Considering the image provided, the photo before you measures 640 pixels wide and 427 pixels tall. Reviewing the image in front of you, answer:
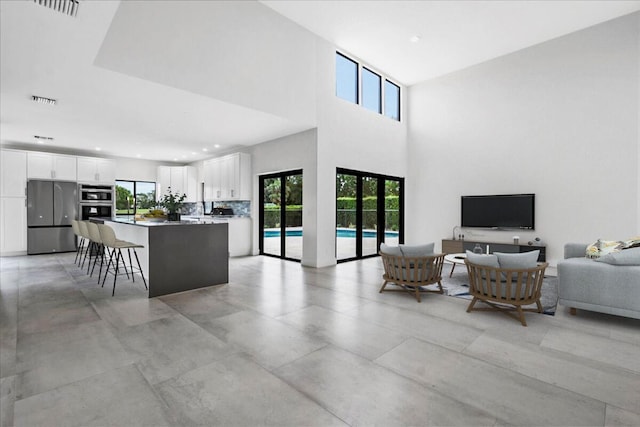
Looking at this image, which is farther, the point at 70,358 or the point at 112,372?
the point at 70,358

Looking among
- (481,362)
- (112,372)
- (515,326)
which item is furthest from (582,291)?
(112,372)

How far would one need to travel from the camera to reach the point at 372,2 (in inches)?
195

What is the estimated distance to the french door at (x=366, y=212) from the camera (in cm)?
699

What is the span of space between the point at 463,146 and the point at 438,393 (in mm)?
6456

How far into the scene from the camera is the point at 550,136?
6.14 metres

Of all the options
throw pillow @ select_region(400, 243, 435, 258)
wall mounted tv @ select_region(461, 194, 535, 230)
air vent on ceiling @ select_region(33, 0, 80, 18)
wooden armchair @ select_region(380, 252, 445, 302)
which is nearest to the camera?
air vent on ceiling @ select_region(33, 0, 80, 18)

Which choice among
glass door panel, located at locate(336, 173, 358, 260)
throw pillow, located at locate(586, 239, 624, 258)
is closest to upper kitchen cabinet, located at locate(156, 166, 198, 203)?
glass door panel, located at locate(336, 173, 358, 260)

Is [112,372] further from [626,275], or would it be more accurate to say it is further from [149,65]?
[626,275]

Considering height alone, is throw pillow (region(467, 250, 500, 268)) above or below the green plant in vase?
below

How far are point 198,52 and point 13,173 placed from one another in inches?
245

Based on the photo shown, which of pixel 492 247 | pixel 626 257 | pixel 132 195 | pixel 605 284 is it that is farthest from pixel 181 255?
pixel 132 195

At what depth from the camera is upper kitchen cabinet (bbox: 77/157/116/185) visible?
829cm

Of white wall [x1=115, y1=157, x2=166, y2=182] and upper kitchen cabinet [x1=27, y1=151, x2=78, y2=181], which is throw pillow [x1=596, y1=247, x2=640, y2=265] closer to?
upper kitchen cabinet [x1=27, y1=151, x2=78, y2=181]

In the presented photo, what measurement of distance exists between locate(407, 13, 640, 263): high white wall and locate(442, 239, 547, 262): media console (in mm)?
199
